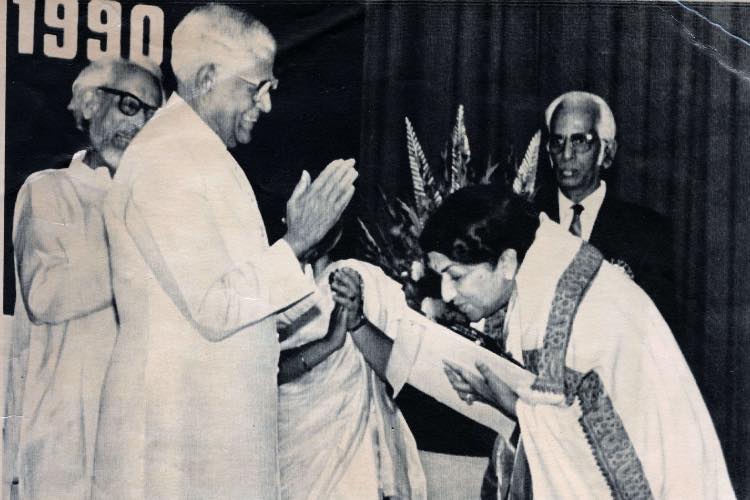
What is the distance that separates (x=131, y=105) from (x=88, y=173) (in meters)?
0.20

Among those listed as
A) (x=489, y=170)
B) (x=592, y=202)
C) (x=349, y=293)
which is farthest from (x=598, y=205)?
(x=349, y=293)

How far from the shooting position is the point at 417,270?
196cm

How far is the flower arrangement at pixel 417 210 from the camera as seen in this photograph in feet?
6.44

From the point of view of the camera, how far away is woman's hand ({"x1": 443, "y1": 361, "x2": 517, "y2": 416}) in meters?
1.93

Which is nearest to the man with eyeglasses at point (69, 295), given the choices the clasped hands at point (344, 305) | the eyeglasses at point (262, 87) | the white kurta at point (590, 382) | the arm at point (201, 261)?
the arm at point (201, 261)

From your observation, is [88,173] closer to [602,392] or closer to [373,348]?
[373,348]

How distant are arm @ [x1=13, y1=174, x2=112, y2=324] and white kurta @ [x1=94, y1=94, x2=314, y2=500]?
0.04 m

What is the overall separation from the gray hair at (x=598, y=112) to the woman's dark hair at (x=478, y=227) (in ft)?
0.78

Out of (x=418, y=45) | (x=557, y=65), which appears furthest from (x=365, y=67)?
(x=557, y=65)

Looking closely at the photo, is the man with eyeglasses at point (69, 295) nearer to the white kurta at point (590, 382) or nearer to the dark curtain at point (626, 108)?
the dark curtain at point (626, 108)

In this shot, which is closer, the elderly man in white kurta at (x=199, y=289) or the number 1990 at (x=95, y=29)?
the elderly man in white kurta at (x=199, y=289)

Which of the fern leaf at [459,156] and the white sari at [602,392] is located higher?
the fern leaf at [459,156]

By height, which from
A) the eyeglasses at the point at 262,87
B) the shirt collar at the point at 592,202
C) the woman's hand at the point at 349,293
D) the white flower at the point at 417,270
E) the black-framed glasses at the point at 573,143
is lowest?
the woman's hand at the point at 349,293

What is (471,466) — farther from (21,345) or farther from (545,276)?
(21,345)
